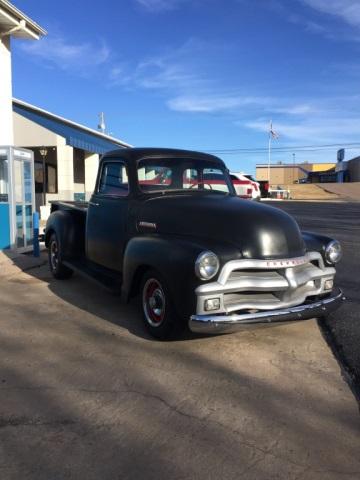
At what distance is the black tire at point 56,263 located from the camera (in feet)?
23.4

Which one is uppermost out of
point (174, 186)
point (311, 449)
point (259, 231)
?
point (174, 186)

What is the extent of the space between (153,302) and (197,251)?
86 centimetres

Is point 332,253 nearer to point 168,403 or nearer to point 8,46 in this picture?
point 168,403

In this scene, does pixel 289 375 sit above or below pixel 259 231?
below

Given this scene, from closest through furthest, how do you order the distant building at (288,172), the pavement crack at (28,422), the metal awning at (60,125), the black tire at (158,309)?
the pavement crack at (28,422) < the black tire at (158,309) < the metal awning at (60,125) < the distant building at (288,172)

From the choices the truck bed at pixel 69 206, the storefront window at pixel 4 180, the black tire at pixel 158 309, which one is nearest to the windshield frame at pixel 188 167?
the black tire at pixel 158 309

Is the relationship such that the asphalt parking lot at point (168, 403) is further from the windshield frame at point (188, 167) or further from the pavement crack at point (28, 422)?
the windshield frame at point (188, 167)

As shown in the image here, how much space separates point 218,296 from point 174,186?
1.95m

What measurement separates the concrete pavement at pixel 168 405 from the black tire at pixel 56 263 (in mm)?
1874

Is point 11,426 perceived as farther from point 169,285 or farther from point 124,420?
point 169,285

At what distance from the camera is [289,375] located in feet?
13.0

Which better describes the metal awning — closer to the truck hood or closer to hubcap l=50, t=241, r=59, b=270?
hubcap l=50, t=241, r=59, b=270

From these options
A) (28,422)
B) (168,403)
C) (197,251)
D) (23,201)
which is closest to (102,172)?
(197,251)

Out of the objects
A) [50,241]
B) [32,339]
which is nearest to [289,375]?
[32,339]
